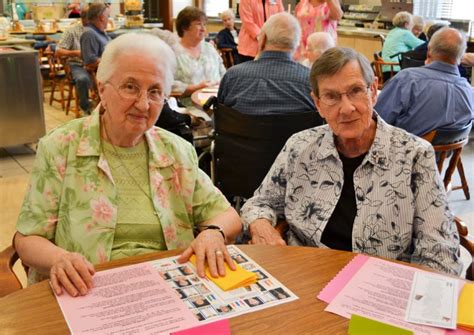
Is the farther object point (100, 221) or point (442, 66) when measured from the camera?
point (442, 66)

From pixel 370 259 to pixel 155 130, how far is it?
0.82 m

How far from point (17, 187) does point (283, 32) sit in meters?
2.52

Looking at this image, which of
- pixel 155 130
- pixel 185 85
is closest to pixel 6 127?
pixel 185 85

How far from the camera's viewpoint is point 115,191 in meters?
1.66

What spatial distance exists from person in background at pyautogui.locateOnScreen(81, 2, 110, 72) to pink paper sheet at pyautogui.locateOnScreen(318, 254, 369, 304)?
16.4 ft

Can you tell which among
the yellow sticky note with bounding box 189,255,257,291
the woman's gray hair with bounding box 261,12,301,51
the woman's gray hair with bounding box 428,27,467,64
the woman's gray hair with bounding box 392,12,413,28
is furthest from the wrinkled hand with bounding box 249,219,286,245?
the woman's gray hair with bounding box 392,12,413,28

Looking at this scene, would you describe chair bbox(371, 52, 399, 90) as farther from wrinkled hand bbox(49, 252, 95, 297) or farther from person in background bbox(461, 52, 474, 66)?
wrinkled hand bbox(49, 252, 95, 297)

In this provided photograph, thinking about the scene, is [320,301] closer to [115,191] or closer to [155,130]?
[115,191]

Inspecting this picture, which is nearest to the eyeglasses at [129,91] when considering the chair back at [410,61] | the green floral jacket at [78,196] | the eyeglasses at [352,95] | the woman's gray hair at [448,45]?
the green floral jacket at [78,196]

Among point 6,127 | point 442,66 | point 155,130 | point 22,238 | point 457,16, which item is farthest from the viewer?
point 457,16

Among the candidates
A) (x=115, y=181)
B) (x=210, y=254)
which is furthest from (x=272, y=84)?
(x=210, y=254)

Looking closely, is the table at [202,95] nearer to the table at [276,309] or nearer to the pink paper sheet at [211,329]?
the table at [276,309]

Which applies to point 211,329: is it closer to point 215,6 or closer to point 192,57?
point 192,57

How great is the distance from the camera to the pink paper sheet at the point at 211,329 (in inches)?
43.3
